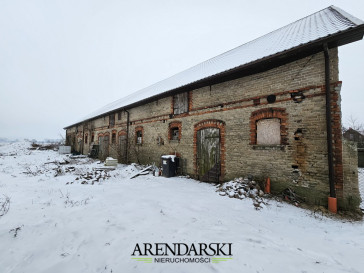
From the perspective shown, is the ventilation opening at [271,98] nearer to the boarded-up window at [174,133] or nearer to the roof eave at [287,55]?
the roof eave at [287,55]

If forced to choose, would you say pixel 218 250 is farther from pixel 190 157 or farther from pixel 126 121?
pixel 126 121

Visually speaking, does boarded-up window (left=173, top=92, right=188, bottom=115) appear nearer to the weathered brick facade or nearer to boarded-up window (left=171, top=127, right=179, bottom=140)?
the weathered brick facade

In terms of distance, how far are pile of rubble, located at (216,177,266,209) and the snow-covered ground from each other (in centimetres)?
24

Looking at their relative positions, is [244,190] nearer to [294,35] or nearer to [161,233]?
[161,233]

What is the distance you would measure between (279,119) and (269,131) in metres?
0.49

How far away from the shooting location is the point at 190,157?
7.69 m

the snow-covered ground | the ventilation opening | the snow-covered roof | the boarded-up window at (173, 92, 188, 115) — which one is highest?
the snow-covered roof

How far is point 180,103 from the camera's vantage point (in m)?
8.38

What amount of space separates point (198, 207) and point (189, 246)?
162cm

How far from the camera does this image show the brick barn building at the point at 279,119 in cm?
423

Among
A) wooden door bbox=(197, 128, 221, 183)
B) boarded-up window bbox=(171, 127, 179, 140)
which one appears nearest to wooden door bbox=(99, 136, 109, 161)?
boarded-up window bbox=(171, 127, 179, 140)

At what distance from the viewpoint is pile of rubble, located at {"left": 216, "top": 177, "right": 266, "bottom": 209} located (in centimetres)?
468

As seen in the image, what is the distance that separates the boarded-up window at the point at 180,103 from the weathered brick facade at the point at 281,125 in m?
0.25

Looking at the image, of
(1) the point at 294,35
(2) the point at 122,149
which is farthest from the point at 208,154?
(2) the point at 122,149
